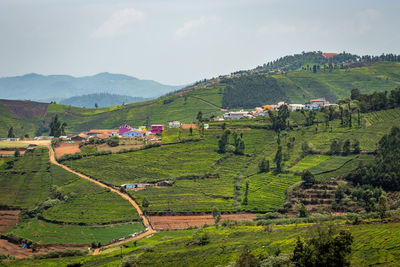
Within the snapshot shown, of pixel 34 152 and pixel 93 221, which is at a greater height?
pixel 34 152

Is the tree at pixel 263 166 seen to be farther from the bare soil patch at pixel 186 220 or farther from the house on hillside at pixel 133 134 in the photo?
the house on hillside at pixel 133 134

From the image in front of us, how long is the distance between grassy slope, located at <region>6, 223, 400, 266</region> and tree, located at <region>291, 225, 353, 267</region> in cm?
241

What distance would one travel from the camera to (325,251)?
137 ft

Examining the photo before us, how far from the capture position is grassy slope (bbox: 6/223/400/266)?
44.6 meters

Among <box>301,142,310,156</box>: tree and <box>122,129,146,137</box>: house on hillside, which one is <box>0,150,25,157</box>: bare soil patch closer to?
<box>122,129,146,137</box>: house on hillside

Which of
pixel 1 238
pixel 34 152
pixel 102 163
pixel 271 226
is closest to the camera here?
pixel 271 226

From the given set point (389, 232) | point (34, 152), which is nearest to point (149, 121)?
point (34, 152)

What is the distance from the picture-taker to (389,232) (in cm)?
4866

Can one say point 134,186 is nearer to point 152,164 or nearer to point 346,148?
point 152,164

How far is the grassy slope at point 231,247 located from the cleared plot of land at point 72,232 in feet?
17.3

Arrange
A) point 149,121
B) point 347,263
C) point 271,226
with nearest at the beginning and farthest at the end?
point 347,263 → point 271,226 → point 149,121

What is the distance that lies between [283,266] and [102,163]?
6723 cm

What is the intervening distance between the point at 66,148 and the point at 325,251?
89.7 m

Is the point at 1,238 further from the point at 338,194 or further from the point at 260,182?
the point at 338,194
